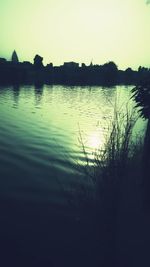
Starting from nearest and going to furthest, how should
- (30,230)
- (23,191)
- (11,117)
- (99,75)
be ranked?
(30,230) → (23,191) → (11,117) → (99,75)

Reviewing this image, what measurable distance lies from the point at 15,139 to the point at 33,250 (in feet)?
41.0

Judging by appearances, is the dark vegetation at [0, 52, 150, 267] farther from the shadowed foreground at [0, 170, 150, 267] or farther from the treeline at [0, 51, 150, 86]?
the treeline at [0, 51, 150, 86]

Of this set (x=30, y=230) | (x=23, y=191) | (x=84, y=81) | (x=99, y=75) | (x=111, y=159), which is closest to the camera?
(x=111, y=159)

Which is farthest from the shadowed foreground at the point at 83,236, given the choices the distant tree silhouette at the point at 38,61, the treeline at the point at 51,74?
the distant tree silhouette at the point at 38,61

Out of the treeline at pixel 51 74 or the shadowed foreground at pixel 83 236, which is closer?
the shadowed foreground at pixel 83 236

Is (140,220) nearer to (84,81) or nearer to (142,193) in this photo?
(142,193)

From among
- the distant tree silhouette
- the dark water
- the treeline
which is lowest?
the dark water

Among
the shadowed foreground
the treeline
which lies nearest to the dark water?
the shadowed foreground

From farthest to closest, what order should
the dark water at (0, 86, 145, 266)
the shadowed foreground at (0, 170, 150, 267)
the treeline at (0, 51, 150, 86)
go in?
the treeline at (0, 51, 150, 86) < the dark water at (0, 86, 145, 266) < the shadowed foreground at (0, 170, 150, 267)

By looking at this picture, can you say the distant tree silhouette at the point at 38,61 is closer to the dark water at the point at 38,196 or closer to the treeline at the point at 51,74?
the treeline at the point at 51,74

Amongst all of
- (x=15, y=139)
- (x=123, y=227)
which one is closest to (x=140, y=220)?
(x=123, y=227)

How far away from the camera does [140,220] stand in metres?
6.97

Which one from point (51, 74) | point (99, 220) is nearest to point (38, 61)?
point (51, 74)

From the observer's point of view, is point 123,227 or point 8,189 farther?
point 8,189
